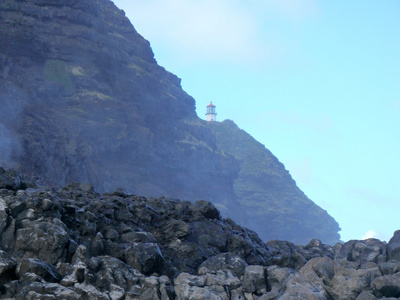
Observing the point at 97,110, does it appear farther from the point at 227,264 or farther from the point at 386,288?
the point at 386,288

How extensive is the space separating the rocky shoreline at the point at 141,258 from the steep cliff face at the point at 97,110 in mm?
39961

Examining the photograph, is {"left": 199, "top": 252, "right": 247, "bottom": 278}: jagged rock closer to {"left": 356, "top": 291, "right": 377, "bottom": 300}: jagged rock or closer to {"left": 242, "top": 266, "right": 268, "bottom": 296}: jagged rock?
{"left": 242, "top": 266, "right": 268, "bottom": 296}: jagged rock

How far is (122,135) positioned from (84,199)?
78173 millimetres

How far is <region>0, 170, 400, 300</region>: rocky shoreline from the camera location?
50.7ft

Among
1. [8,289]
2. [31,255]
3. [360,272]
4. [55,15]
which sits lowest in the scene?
[8,289]

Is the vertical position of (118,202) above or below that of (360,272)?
above

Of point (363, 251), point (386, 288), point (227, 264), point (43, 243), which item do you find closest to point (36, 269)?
point (43, 243)

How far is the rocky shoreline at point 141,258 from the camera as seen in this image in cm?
1545

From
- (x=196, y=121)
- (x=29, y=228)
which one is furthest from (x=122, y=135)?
(x=29, y=228)

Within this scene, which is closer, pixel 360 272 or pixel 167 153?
pixel 360 272

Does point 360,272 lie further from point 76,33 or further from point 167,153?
point 167,153

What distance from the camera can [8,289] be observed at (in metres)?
14.9

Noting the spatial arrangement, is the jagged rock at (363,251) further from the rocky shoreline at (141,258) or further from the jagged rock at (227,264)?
the jagged rock at (227,264)

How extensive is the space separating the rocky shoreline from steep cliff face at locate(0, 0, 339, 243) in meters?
40.0
